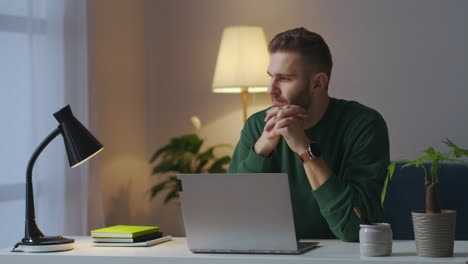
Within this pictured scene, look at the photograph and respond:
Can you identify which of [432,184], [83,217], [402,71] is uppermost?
[402,71]

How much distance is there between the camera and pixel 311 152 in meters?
2.22

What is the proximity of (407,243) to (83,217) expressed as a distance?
194cm

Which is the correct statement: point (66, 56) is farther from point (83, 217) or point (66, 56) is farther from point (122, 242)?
point (122, 242)

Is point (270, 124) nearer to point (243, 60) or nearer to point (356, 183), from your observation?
point (356, 183)

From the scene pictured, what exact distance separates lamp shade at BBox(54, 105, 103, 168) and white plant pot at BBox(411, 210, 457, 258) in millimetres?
913

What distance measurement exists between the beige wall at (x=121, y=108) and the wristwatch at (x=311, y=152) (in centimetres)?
174

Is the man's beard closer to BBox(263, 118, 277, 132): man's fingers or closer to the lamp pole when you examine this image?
BBox(263, 118, 277, 132): man's fingers

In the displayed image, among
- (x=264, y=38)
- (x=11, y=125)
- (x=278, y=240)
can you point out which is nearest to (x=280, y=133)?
(x=278, y=240)

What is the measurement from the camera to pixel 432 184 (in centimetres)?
180

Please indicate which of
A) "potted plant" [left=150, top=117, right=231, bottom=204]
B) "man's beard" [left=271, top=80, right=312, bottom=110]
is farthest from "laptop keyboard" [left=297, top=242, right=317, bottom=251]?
"potted plant" [left=150, top=117, right=231, bottom=204]

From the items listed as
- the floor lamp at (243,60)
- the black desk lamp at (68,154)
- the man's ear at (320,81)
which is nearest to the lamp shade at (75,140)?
the black desk lamp at (68,154)

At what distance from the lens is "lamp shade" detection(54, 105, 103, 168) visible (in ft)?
7.03

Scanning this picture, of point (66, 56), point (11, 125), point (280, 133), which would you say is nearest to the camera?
point (280, 133)

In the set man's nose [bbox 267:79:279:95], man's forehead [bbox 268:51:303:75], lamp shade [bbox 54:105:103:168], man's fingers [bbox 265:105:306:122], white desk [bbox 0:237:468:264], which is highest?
man's forehead [bbox 268:51:303:75]
